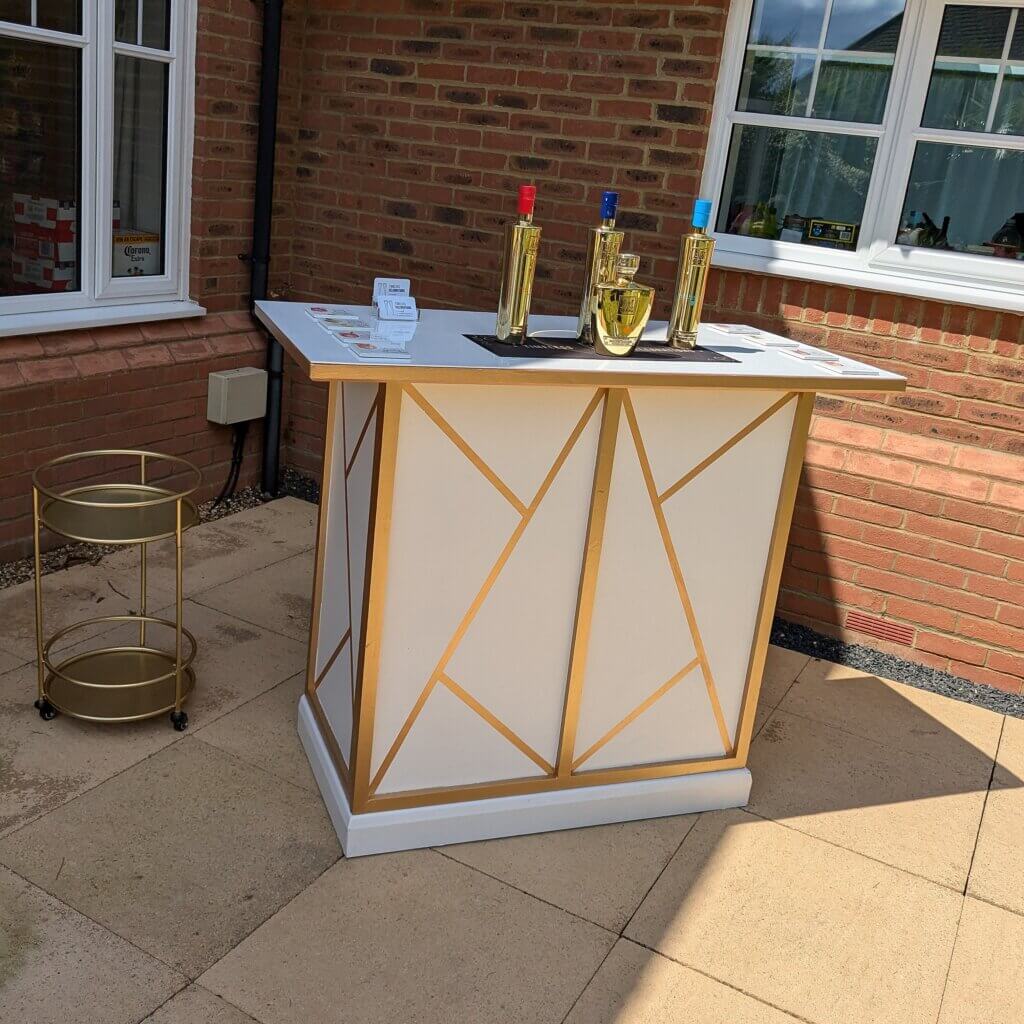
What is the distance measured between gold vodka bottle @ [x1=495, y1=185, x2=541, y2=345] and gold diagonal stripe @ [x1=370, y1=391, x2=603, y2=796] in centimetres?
30

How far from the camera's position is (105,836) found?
2.54 m

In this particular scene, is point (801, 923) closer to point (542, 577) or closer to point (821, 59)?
point (542, 577)

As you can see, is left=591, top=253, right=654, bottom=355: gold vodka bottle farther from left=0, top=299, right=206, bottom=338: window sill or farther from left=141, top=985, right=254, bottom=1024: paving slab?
left=0, top=299, right=206, bottom=338: window sill

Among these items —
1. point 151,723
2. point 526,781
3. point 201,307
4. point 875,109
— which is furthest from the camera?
point 201,307

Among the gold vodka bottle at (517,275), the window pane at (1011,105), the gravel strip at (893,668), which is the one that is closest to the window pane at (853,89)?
the window pane at (1011,105)

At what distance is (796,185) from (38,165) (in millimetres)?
2694

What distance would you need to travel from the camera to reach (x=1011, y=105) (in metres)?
3.48

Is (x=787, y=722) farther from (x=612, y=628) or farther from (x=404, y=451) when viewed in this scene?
(x=404, y=451)

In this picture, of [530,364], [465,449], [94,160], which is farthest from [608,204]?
[94,160]

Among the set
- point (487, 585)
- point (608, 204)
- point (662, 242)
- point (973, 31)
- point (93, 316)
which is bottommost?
point (487, 585)

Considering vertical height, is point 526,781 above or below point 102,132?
below

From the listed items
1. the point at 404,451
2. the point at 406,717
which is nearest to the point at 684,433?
the point at 404,451

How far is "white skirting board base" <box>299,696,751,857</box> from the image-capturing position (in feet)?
8.45

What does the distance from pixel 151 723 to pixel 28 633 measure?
0.70m
